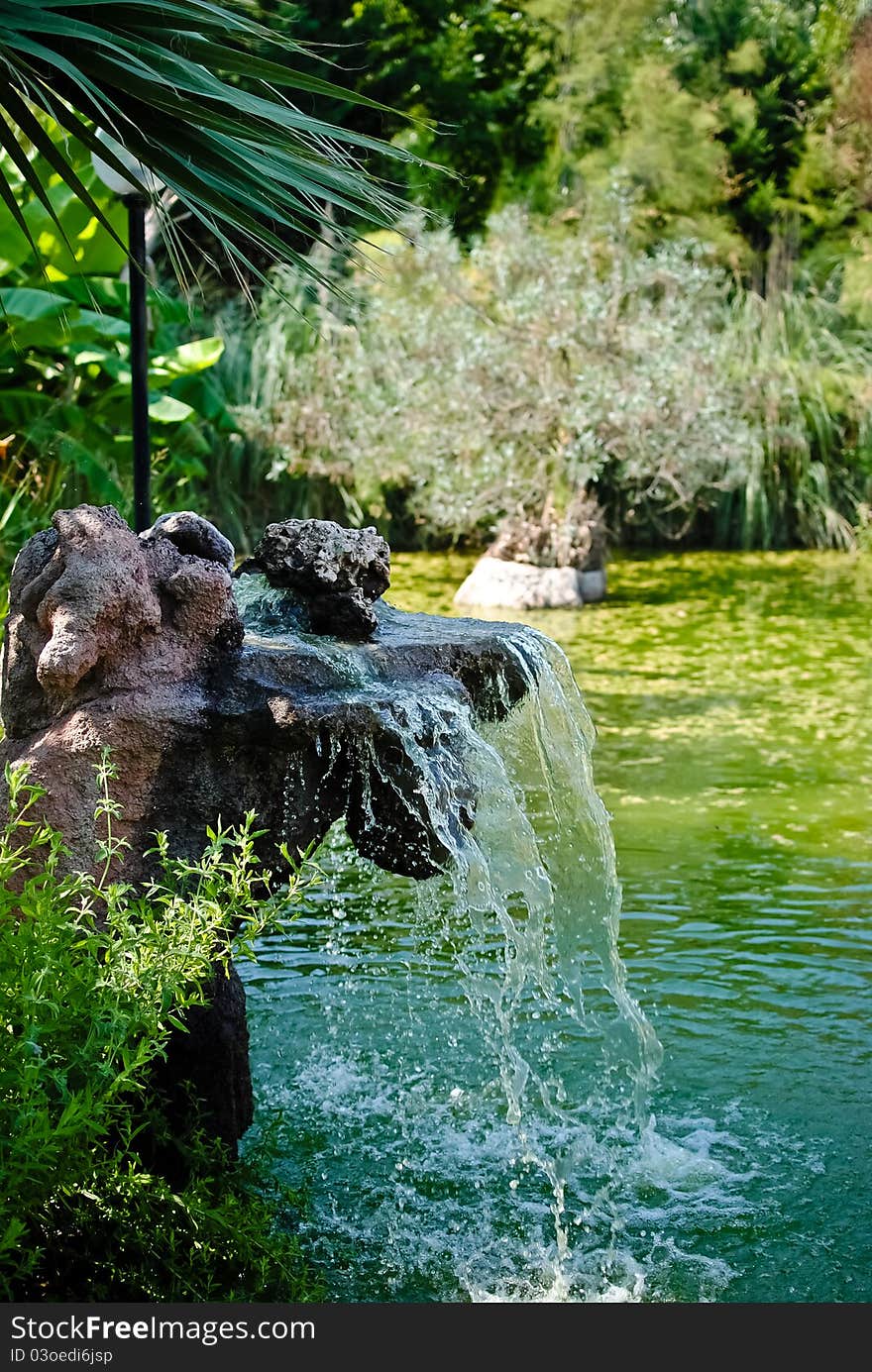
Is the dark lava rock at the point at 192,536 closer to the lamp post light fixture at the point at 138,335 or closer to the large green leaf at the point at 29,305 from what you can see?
the lamp post light fixture at the point at 138,335

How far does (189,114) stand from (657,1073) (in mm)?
2811

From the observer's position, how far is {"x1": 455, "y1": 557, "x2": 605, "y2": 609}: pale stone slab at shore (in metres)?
12.3

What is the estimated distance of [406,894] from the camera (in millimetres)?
6066

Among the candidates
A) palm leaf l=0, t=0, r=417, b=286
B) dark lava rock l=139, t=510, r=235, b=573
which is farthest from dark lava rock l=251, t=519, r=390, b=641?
palm leaf l=0, t=0, r=417, b=286

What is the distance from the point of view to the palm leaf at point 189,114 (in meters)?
3.07

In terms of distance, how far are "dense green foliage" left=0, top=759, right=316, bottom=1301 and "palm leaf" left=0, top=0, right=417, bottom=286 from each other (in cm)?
120

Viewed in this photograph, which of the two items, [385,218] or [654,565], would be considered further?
[654,565]

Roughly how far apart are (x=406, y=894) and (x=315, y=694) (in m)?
2.77

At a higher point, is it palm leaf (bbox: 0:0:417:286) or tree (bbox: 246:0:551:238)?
tree (bbox: 246:0:551:238)

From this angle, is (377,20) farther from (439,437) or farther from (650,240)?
(439,437)

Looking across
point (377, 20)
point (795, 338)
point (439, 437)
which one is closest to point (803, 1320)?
point (439, 437)

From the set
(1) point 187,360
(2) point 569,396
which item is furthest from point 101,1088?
(2) point 569,396

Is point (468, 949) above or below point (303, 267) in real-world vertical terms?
below

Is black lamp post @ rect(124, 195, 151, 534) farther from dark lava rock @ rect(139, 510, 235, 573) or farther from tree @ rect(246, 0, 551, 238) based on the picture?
tree @ rect(246, 0, 551, 238)
